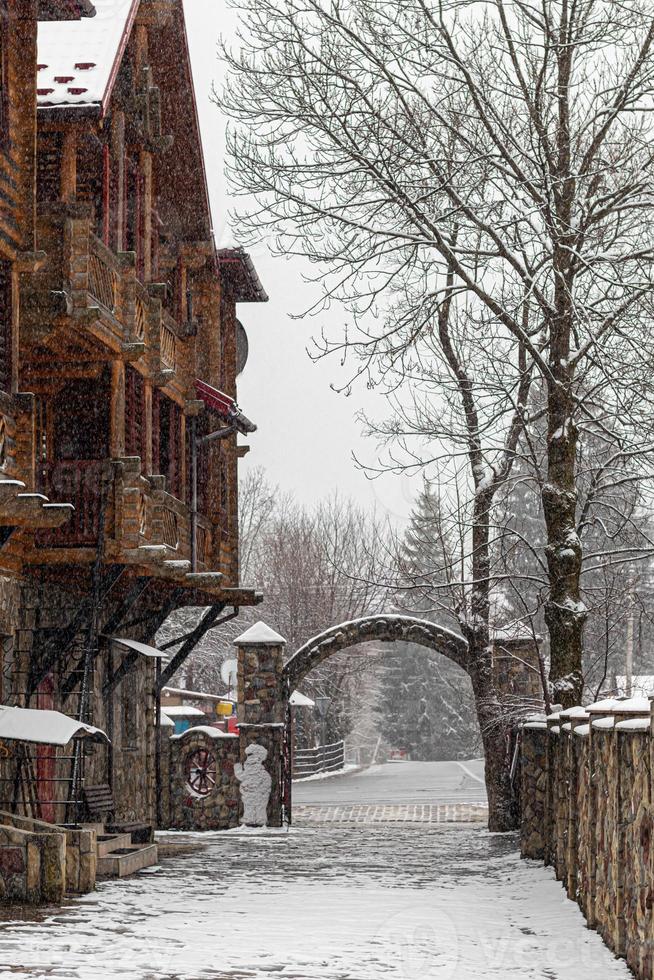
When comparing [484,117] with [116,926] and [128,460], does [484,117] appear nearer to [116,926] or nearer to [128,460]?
[128,460]

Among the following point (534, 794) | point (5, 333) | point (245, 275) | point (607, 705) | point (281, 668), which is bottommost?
point (534, 794)

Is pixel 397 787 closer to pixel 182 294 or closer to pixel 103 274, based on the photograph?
pixel 182 294

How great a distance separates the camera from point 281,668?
25.3 meters

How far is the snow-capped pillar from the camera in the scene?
24500 millimetres

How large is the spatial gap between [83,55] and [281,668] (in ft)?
38.9

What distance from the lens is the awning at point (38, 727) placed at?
13570 millimetres

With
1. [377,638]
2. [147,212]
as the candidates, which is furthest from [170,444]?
[377,638]

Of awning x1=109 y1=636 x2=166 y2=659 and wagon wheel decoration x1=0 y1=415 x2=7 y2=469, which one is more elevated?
wagon wheel decoration x1=0 y1=415 x2=7 y2=469

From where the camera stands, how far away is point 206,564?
23109 millimetres

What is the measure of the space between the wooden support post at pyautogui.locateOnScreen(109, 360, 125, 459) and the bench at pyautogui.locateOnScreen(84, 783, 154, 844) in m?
4.39

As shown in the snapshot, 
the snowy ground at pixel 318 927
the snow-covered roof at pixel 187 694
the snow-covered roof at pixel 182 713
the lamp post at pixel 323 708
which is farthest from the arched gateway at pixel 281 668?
the lamp post at pixel 323 708

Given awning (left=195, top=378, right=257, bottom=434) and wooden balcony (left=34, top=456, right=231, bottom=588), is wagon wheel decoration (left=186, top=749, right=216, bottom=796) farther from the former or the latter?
wooden balcony (left=34, top=456, right=231, bottom=588)

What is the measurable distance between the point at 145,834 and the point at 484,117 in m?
10.5

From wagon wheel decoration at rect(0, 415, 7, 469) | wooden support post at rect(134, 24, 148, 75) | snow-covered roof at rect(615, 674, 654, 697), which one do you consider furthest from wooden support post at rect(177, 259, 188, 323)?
snow-covered roof at rect(615, 674, 654, 697)
